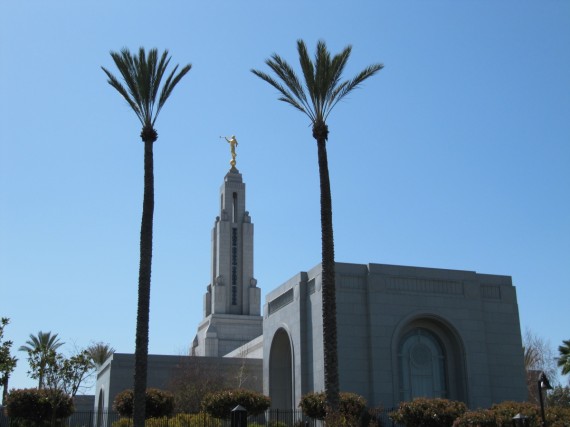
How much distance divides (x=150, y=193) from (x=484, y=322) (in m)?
18.7

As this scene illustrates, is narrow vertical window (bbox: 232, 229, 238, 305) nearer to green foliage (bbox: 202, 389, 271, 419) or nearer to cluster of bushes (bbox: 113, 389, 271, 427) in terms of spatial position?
cluster of bushes (bbox: 113, 389, 271, 427)

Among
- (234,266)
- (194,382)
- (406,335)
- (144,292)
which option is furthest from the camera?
(234,266)

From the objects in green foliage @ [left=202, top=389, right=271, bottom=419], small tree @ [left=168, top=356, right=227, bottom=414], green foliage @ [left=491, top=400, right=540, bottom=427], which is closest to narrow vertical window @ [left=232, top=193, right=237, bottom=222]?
small tree @ [left=168, top=356, right=227, bottom=414]

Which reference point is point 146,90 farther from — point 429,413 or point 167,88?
point 429,413

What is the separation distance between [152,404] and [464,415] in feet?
44.8

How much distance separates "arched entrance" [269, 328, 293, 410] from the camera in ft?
119

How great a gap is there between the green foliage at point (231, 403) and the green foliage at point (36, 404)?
20.2 ft

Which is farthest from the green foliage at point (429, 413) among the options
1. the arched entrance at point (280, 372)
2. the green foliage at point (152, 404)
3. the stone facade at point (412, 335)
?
the arched entrance at point (280, 372)

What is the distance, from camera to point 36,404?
2955 centimetres

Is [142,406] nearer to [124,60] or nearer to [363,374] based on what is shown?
[124,60]

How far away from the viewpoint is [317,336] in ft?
102

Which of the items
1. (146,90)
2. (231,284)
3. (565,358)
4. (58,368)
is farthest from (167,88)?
(231,284)

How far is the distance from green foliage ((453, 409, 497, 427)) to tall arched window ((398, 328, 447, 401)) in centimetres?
750

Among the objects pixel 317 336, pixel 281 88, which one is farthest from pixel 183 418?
pixel 281 88
